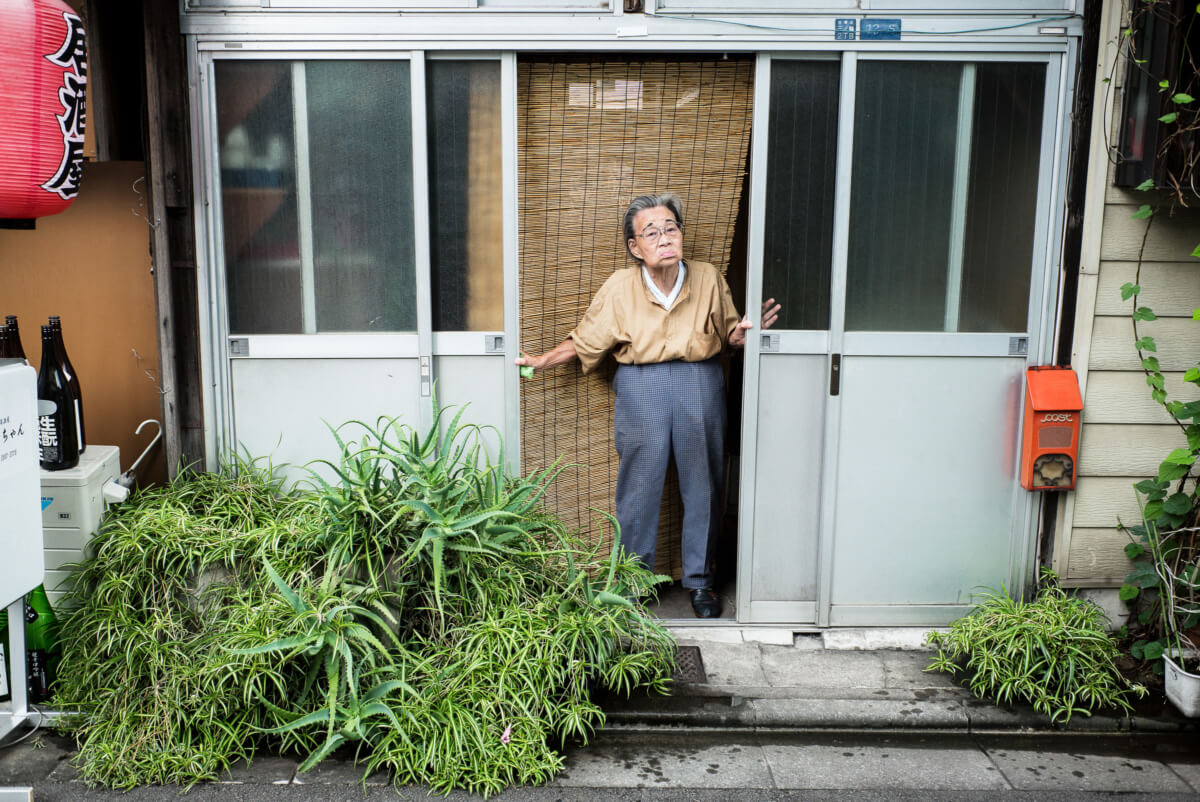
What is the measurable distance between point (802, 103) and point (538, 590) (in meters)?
2.42

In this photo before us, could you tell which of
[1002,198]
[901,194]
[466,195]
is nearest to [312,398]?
[466,195]

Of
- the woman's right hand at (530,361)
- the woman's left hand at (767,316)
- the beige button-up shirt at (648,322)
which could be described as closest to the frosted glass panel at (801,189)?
the woman's left hand at (767,316)

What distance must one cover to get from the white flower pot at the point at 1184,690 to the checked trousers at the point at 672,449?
2.00 m

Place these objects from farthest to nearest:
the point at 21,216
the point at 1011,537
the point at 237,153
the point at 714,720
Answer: the point at 1011,537, the point at 237,153, the point at 714,720, the point at 21,216

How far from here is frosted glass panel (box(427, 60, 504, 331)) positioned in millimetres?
4414

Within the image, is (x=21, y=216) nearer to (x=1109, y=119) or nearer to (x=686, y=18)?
(x=686, y=18)

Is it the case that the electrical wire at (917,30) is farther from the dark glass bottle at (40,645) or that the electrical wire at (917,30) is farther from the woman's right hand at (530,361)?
the dark glass bottle at (40,645)

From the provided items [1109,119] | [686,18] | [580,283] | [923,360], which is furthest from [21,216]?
[1109,119]

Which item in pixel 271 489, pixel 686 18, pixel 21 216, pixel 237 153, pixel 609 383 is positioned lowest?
pixel 271 489

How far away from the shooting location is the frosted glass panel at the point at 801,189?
4.41 meters

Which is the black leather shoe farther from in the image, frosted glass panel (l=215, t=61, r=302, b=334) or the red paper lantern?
the red paper lantern

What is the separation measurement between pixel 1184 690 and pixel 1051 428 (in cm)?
118

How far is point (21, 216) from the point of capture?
3.51 metres

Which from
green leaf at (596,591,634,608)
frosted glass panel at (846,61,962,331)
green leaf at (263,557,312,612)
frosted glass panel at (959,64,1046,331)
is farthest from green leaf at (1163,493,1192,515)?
green leaf at (263,557,312,612)
